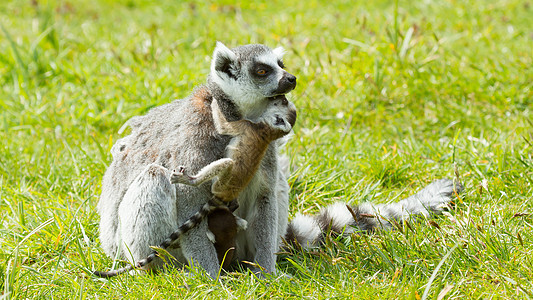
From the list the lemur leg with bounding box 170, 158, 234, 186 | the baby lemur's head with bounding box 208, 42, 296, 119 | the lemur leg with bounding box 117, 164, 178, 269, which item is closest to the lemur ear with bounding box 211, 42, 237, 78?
the baby lemur's head with bounding box 208, 42, 296, 119

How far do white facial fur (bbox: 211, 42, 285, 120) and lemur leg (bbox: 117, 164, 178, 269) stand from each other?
0.69 meters

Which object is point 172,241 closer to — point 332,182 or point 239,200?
point 239,200

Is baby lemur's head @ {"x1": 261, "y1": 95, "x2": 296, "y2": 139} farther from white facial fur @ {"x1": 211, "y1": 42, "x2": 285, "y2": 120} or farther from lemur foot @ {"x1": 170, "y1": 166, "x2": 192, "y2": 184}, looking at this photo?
lemur foot @ {"x1": 170, "y1": 166, "x2": 192, "y2": 184}

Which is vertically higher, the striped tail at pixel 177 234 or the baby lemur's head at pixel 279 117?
the baby lemur's head at pixel 279 117

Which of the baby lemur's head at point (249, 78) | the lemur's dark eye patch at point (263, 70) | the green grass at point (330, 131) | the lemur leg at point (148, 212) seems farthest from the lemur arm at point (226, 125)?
the green grass at point (330, 131)

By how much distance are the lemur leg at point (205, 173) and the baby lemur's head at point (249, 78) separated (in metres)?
0.47

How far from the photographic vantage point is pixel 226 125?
3.91 m

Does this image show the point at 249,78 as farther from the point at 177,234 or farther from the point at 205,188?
the point at 177,234

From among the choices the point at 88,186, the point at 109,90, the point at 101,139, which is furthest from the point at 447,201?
the point at 109,90

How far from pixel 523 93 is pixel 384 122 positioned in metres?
1.53

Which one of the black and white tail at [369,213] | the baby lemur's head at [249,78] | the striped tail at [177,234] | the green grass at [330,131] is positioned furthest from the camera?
the black and white tail at [369,213]

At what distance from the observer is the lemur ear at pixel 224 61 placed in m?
4.02

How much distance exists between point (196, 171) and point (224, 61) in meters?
0.78

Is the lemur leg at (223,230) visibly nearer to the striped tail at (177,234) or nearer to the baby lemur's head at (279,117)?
the striped tail at (177,234)
